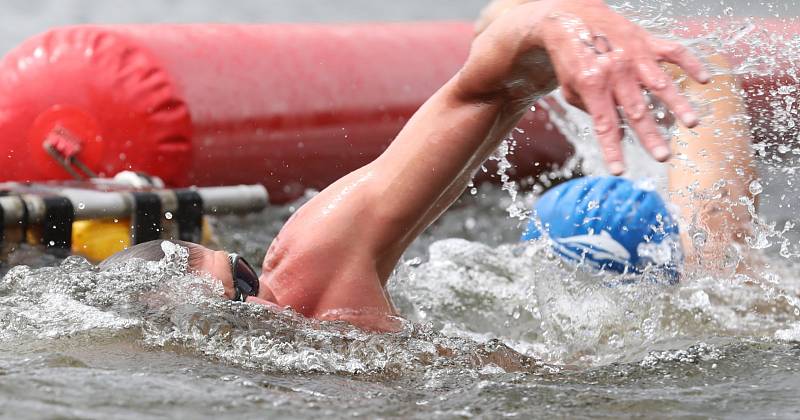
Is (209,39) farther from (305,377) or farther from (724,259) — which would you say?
(305,377)

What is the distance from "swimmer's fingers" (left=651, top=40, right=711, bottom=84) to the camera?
149 cm

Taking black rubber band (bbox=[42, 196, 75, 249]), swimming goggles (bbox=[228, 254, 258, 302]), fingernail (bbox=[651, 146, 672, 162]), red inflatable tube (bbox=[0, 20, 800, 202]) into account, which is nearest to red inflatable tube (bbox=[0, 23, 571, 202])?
red inflatable tube (bbox=[0, 20, 800, 202])

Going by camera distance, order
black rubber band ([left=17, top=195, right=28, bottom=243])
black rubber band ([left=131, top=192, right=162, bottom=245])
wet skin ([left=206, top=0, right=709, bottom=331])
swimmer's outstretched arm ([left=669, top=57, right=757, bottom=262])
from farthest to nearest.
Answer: black rubber band ([left=131, top=192, right=162, bottom=245]) < black rubber band ([left=17, top=195, right=28, bottom=243]) < swimmer's outstretched arm ([left=669, top=57, right=757, bottom=262]) < wet skin ([left=206, top=0, right=709, bottom=331])

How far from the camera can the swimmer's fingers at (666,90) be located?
1.44 m

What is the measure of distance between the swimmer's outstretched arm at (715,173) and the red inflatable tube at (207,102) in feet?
4.75

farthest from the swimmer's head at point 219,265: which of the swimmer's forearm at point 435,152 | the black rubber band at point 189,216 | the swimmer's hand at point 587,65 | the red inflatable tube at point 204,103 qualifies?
the red inflatable tube at point 204,103

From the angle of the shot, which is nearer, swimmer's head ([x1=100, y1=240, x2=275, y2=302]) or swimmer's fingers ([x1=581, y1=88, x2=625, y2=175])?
swimmer's fingers ([x1=581, y1=88, x2=625, y2=175])

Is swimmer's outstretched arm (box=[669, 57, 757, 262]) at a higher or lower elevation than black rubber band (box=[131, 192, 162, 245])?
higher

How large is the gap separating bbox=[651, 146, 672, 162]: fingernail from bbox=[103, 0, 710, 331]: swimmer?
8.1 inches

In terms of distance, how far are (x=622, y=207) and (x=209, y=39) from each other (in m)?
1.67

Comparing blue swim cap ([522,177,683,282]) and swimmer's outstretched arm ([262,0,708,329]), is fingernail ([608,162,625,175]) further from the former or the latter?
blue swim cap ([522,177,683,282])

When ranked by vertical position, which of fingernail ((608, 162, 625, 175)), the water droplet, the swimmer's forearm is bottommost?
the water droplet

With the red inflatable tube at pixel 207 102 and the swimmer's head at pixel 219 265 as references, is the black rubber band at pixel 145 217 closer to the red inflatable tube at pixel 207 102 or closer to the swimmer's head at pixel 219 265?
the red inflatable tube at pixel 207 102

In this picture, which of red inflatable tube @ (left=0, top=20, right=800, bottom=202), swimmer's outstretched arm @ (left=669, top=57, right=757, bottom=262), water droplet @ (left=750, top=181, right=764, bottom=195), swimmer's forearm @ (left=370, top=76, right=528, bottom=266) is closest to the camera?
swimmer's forearm @ (left=370, top=76, right=528, bottom=266)
